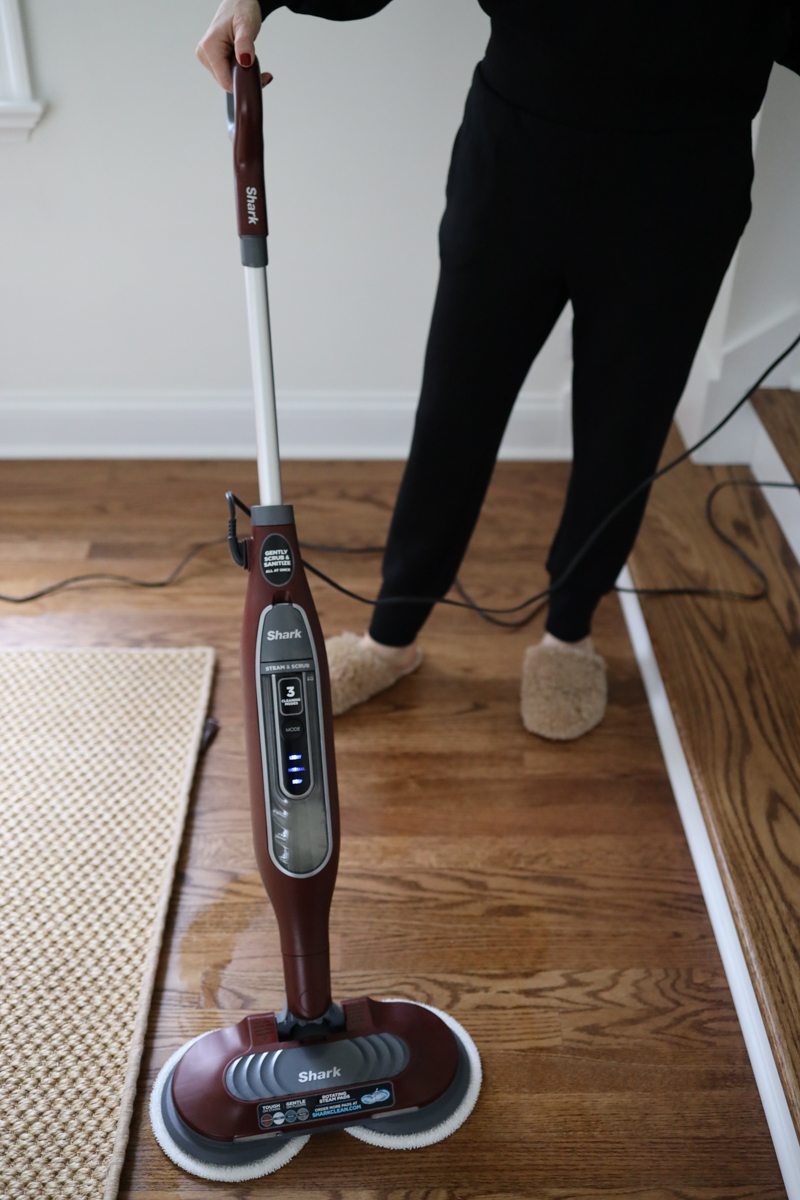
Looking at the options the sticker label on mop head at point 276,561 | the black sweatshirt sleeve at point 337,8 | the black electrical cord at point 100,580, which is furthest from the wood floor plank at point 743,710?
the black sweatshirt sleeve at point 337,8

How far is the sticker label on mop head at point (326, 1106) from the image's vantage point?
0.82 m

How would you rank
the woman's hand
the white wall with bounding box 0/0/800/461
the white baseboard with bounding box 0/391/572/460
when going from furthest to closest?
1. the white baseboard with bounding box 0/391/572/460
2. the white wall with bounding box 0/0/800/461
3. the woman's hand

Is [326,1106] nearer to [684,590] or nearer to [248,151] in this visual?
[248,151]

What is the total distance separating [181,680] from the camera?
4.36ft

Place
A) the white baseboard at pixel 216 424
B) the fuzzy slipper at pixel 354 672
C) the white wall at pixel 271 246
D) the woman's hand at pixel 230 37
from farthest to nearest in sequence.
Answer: the white baseboard at pixel 216 424, the white wall at pixel 271 246, the fuzzy slipper at pixel 354 672, the woman's hand at pixel 230 37

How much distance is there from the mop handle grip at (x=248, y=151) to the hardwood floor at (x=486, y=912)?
2.28ft

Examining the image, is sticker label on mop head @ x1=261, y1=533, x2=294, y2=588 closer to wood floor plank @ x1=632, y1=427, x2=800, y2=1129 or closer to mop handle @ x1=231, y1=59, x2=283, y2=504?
mop handle @ x1=231, y1=59, x2=283, y2=504

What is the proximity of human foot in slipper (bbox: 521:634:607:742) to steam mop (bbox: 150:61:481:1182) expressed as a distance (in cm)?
44

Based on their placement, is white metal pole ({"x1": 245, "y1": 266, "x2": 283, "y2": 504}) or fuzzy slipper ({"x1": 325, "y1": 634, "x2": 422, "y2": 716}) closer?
white metal pole ({"x1": 245, "y1": 266, "x2": 283, "y2": 504})

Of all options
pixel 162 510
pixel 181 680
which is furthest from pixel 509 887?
pixel 162 510

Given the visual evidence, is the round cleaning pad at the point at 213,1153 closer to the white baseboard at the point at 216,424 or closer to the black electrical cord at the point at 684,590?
the black electrical cord at the point at 684,590

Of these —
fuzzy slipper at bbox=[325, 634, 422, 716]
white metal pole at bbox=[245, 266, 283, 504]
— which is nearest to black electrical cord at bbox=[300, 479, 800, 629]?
fuzzy slipper at bbox=[325, 634, 422, 716]

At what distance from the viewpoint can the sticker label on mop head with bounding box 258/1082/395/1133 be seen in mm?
823

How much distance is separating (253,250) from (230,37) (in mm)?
174
